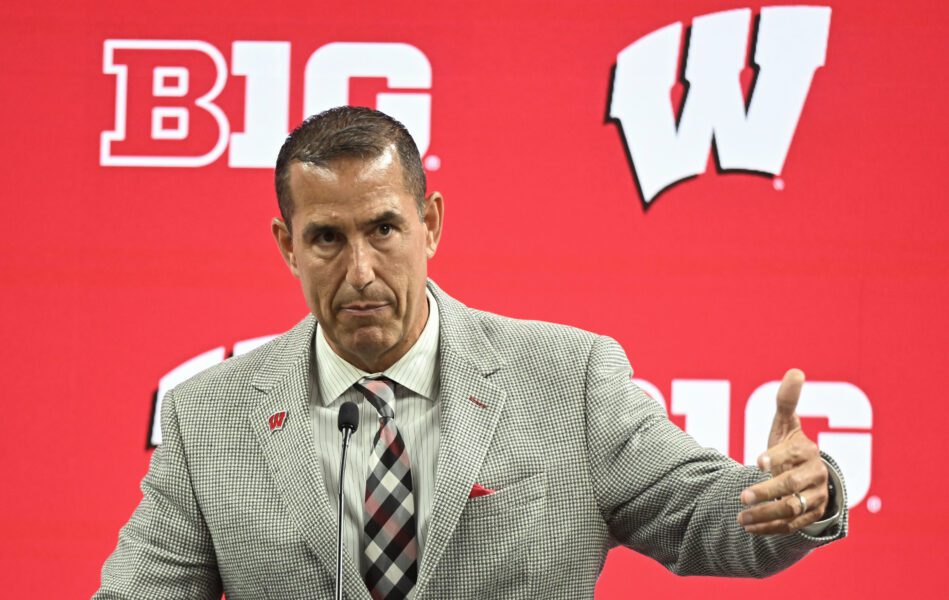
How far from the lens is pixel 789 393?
185 centimetres

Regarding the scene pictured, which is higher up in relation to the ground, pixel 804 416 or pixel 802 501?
pixel 802 501

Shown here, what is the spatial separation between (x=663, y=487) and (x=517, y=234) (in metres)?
1.39

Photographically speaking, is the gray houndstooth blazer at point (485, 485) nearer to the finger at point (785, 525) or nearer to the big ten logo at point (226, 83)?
the finger at point (785, 525)

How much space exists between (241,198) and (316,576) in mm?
1592

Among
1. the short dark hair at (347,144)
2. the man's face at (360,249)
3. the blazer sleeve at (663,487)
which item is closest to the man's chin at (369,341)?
the man's face at (360,249)

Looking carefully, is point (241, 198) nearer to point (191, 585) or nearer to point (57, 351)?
point (57, 351)

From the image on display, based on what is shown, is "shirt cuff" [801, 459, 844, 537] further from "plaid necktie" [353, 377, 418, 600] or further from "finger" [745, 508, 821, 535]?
"plaid necktie" [353, 377, 418, 600]

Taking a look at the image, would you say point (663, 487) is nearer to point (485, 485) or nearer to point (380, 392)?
point (485, 485)

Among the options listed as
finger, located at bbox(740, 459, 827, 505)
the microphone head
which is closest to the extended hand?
finger, located at bbox(740, 459, 827, 505)

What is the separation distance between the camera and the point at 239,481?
7.24 ft

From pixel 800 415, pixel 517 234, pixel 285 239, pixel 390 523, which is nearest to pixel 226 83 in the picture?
pixel 517 234

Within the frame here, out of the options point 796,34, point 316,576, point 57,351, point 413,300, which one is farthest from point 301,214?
point 796,34

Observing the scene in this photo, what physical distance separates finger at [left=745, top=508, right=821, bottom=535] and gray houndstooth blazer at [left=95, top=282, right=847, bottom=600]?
20cm

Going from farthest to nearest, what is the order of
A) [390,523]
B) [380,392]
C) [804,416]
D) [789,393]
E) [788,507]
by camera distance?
[804,416]
[380,392]
[390,523]
[789,393]
[788,507]
